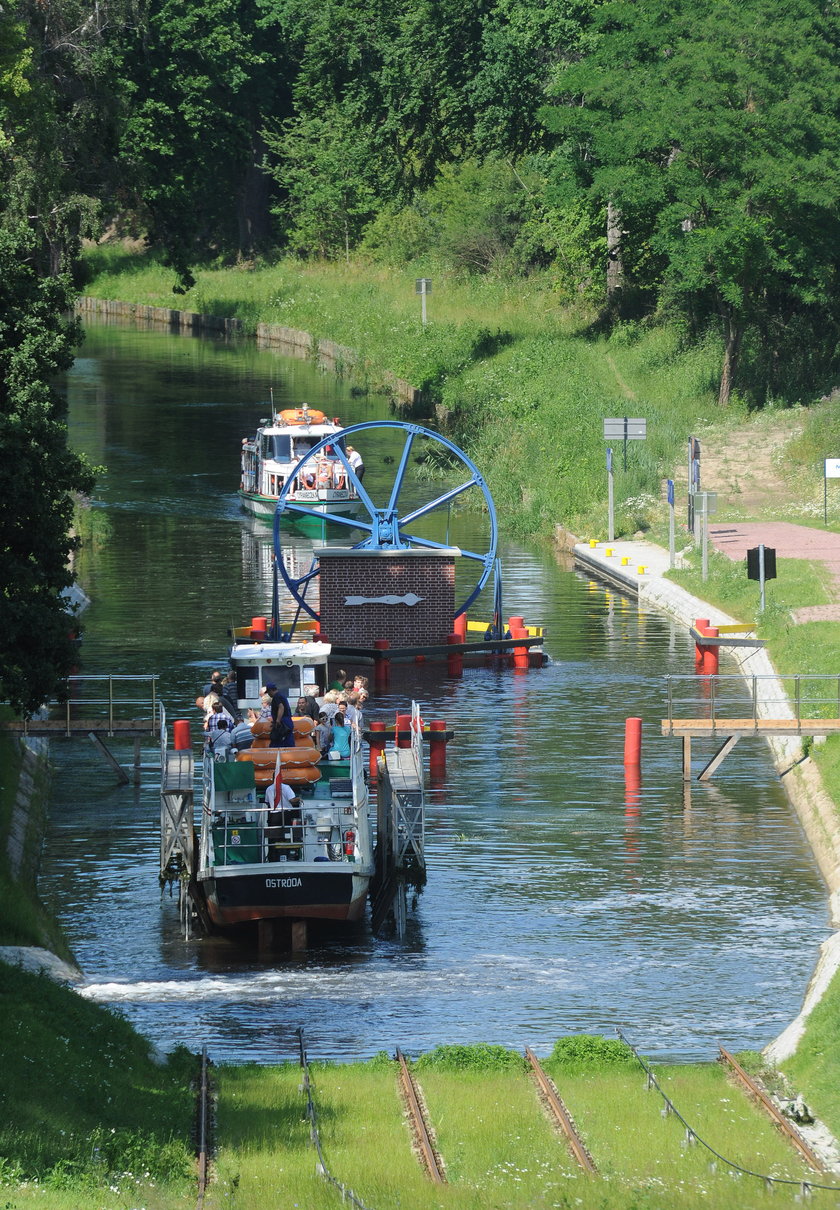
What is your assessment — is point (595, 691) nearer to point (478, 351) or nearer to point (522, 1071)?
point (522, 1071)

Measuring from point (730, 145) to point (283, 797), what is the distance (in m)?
45.1

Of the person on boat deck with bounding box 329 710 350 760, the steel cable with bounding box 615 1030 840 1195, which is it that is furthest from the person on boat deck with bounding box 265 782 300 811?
the steel cable with bounding box 615 1030 840 1195

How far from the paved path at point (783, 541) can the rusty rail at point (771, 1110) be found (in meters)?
25.6

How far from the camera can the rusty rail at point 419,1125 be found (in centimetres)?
1852

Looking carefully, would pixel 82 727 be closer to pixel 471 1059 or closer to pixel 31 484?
pixel 31 484

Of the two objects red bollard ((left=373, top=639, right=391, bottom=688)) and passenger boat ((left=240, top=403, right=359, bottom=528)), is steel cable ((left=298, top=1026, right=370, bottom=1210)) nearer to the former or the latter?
red bollard ((left=373, top=639, right=391, bottom=688))

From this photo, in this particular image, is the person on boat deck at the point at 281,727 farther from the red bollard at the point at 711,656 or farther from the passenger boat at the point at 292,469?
the passenger boat at the point at 292,469

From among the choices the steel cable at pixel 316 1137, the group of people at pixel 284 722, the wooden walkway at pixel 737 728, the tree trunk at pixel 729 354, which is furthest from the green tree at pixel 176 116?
the steel cable at pixel 316 1137

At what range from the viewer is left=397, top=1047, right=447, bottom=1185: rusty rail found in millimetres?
18519

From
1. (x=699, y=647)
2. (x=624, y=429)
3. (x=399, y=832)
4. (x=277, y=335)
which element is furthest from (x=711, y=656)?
(x=277, y=335)

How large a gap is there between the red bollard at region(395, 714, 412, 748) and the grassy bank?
26.5 metres

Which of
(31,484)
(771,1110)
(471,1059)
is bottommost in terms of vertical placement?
(471,1059)

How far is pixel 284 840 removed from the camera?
87.5 ft

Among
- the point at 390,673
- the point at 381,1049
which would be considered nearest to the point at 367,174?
the point at 390,673
